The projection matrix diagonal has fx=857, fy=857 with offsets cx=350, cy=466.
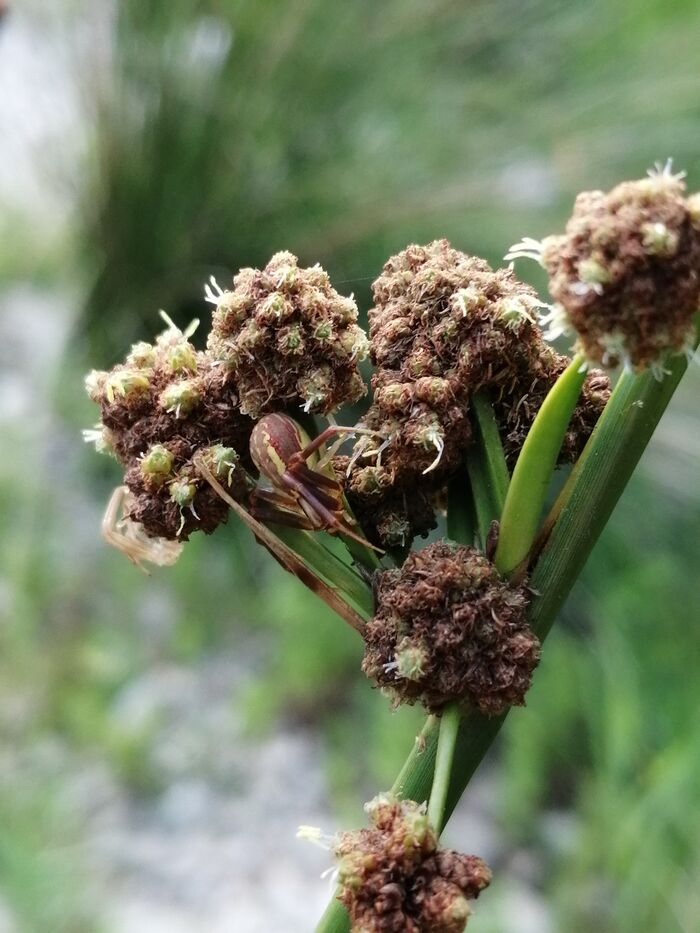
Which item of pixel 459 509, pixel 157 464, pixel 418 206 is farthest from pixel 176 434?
pixel 418 206

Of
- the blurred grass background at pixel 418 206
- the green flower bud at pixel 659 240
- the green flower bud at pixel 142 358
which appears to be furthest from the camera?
the blurred grass background at pixel 418 206

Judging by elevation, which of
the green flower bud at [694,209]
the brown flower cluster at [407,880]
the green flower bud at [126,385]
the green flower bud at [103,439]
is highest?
the green flower bud at [694,209]

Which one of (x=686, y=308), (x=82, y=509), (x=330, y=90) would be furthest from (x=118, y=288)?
(x=686, y=308)

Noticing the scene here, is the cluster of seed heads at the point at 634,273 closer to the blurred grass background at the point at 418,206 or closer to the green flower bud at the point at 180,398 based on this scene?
the green flower bud at the point at 180,398

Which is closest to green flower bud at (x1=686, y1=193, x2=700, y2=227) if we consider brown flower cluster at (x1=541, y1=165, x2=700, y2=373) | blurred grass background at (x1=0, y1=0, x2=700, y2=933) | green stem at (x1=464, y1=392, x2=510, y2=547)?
brown flower cluster at (x1=541, y1=165, x2=700, y2=373)

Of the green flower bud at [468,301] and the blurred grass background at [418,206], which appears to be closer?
the green flower bud at [468,301]

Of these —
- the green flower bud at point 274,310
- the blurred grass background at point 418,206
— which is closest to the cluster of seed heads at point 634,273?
the green flower bud at point 274,310

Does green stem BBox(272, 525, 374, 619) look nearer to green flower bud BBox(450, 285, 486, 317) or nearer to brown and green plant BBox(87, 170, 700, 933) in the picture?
brown and green plant BBox(87, 170, 700, 933)

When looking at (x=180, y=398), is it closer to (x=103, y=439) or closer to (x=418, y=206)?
(x=103, y=439)
